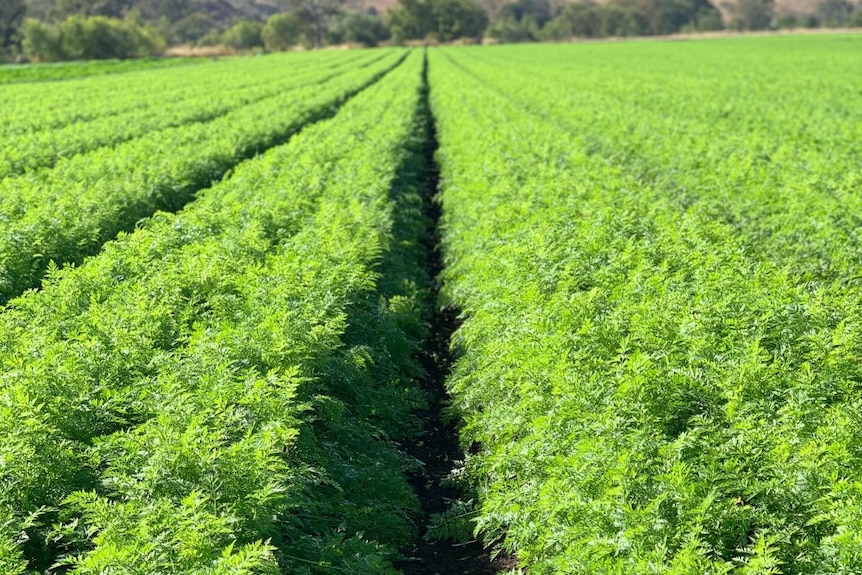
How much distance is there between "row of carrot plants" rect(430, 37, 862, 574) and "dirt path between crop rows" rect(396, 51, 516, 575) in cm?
29

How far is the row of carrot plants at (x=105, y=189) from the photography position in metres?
9.02

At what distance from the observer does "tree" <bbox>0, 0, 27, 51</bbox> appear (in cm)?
8706

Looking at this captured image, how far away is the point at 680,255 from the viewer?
8219 millimetres

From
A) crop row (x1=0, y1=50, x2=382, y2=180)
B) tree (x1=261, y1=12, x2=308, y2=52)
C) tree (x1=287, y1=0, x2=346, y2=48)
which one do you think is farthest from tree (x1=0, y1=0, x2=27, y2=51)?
crop row (x1=0, y1=50, x2=382, y2=180)

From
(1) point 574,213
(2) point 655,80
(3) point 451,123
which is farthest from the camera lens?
(2) point 655,80

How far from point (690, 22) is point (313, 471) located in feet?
502

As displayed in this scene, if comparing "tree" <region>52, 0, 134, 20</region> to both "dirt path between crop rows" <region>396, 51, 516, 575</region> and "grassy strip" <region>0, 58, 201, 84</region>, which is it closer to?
"grassy strip" <region>0, 58, 201, 84</region>

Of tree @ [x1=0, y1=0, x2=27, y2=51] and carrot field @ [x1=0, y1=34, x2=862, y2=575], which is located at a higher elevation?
tree @ [x1=0, y1=0, x2=27, y2=51]

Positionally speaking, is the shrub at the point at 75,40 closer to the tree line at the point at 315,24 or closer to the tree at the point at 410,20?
the tree line at the point at 315,24

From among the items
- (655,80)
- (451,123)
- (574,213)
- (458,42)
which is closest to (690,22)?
(458,42)

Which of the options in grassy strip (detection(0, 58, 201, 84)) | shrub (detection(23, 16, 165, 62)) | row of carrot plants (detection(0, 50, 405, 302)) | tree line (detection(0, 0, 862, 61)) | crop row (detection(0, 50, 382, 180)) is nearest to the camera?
row of carrot plants (detection(0, 50, 405, 302))

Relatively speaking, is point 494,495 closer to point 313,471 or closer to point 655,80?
point 313,471

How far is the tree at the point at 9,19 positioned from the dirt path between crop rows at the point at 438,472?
95549mm

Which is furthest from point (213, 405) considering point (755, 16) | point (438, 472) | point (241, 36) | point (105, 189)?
point (755, 16)
